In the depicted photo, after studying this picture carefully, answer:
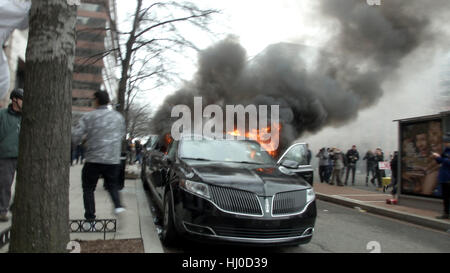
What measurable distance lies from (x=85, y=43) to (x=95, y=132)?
6450 millimetres

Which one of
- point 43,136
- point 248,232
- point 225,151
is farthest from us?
point 225,151

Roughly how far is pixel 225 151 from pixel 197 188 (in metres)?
1.44

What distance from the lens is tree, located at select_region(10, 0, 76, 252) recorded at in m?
2.33

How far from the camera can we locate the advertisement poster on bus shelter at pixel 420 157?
7289 mm

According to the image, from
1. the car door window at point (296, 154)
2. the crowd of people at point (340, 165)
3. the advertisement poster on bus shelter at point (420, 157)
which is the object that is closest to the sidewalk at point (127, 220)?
the car door window at point (296, 154)

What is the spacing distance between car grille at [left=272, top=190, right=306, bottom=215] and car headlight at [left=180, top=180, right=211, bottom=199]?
731 mm

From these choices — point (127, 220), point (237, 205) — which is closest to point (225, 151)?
point (237, 205)

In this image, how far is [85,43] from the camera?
9.19 m

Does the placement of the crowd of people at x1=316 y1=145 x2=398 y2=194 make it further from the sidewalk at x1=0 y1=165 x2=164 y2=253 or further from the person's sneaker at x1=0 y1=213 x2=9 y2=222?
the person's sneaker at x1=0 y1=213 x2=9 y2=222

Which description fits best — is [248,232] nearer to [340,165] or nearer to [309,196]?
[309,196]

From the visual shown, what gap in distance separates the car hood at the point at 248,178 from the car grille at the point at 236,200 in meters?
0.05

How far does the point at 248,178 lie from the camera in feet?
12.3

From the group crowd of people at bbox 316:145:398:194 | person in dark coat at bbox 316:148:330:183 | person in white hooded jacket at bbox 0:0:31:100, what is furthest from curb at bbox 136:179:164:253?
person in dark coat at bbox 316:148:330:183
